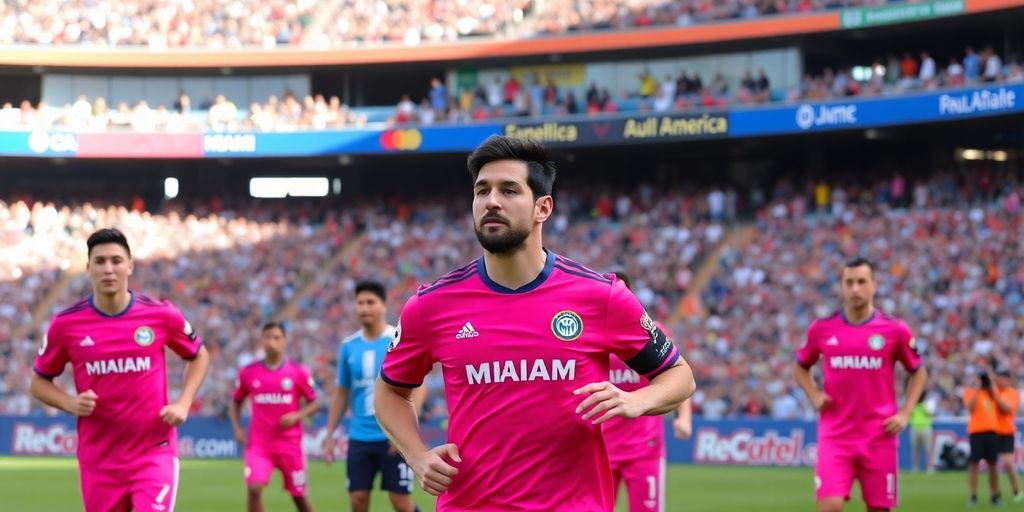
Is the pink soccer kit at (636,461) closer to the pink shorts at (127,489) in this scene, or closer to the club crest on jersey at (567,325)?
the pink shorts at (127,489)

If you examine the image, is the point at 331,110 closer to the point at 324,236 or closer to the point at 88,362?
the point at 324,236

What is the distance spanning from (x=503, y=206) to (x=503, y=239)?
0.13 metres

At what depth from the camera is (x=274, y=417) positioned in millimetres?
17141

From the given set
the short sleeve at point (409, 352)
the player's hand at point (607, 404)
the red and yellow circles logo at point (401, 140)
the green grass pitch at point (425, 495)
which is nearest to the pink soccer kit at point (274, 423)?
the green grass pitch at point (425, 495)

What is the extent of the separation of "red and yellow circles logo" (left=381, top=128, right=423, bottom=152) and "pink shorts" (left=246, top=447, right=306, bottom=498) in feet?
99.7

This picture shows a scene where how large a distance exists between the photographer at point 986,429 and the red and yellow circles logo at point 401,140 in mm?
26528

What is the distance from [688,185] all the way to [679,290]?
708 cm

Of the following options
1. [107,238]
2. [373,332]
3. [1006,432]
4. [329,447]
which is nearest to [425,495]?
[1006,432]

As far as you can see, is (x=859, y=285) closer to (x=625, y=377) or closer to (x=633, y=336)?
(x=625, y=377)

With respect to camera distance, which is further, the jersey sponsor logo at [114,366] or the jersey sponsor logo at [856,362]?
the jersey sponsor logo at [856,362]

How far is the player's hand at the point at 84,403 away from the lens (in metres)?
10.0

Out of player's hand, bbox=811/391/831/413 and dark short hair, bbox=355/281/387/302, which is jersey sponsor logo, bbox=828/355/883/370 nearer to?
player's hand, bbox=811/391/831/413

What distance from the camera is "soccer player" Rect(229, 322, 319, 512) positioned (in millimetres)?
16359

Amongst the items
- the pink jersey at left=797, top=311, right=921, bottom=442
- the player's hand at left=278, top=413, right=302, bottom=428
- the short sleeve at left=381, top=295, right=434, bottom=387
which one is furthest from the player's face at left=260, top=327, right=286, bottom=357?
the short sleeve at left=381, top=295, right=434, bottom=387
